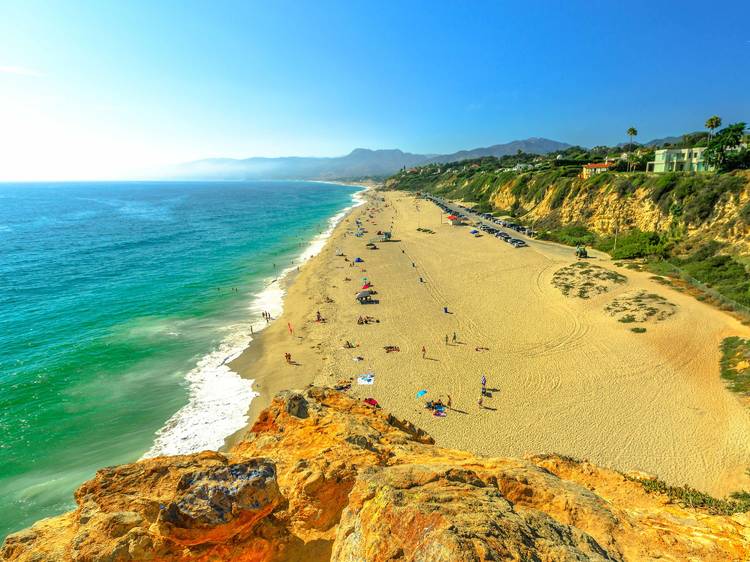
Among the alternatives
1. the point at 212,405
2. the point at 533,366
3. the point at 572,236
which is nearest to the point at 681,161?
the point at 572,236

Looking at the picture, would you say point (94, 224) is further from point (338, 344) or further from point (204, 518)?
point (204, 518)

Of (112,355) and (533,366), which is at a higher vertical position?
(533,366)

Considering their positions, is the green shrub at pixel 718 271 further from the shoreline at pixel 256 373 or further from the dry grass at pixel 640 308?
the shoreline at pixel 256 373

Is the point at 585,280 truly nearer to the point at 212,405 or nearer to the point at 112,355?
the point at 212,405

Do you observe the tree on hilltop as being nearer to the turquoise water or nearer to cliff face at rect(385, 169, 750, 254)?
cliff face at rect(385, 169, 750, 254)

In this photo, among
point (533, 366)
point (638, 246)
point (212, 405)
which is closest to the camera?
point (212, 405)

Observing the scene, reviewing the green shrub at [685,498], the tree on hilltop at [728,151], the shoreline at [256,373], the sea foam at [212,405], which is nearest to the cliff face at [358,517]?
the green shrub at [685,498]

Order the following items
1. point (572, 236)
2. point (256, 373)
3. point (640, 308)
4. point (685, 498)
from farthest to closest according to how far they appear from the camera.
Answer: point (572, 236), point (640, 308), point (256, 373), point (685, 498)

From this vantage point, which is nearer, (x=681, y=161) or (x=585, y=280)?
(x=585, y=280)

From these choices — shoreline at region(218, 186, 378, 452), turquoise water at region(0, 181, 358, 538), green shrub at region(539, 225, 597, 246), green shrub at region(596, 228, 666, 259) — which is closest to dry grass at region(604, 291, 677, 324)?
green shrub at region(596, 228, 666, 259)
